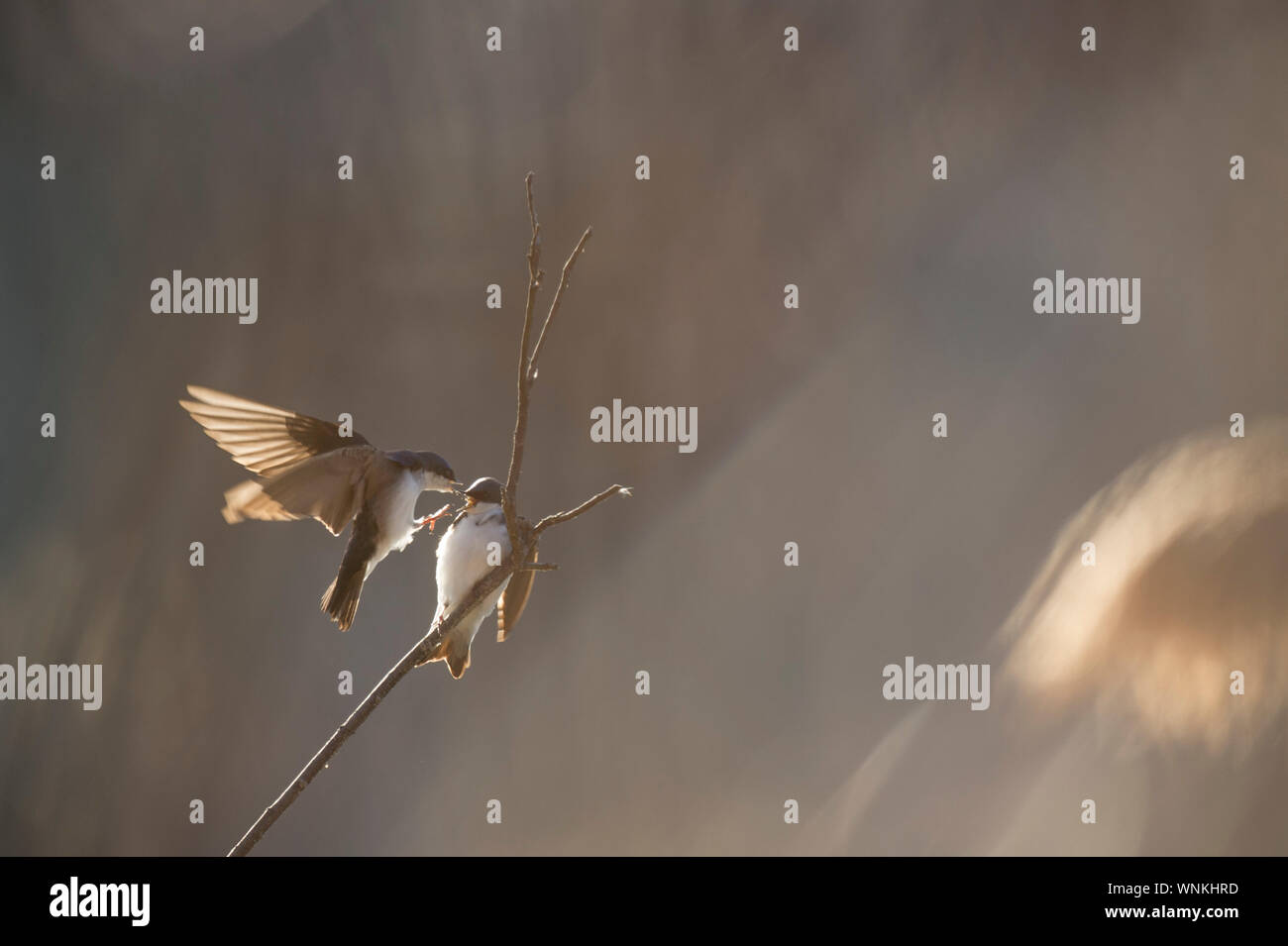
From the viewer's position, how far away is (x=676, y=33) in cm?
275

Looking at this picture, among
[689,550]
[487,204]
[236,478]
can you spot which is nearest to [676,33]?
[487,204]

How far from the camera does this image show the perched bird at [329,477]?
0.91 m

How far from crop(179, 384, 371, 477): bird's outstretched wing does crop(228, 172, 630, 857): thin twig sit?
264 millimetres

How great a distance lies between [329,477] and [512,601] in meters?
0.23

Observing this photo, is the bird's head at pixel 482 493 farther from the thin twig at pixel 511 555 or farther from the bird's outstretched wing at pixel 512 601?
the thin twig at pixel 511 555

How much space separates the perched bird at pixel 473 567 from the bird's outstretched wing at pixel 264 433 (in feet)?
0.44

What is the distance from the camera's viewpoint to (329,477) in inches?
37.0

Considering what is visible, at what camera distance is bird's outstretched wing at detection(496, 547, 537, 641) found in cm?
103

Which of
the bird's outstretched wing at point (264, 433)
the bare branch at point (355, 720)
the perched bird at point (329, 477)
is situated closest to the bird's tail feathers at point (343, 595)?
the perched bird at point (329, 477)

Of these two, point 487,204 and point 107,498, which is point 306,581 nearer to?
point 107,498

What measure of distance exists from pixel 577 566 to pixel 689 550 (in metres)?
0.29

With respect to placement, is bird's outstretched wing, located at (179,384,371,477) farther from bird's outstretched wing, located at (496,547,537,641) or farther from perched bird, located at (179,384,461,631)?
bird's outstretched wing, located at (496,547,537,641)

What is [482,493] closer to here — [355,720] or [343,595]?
[343,595]

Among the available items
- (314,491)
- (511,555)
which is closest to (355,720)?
(511,555)
